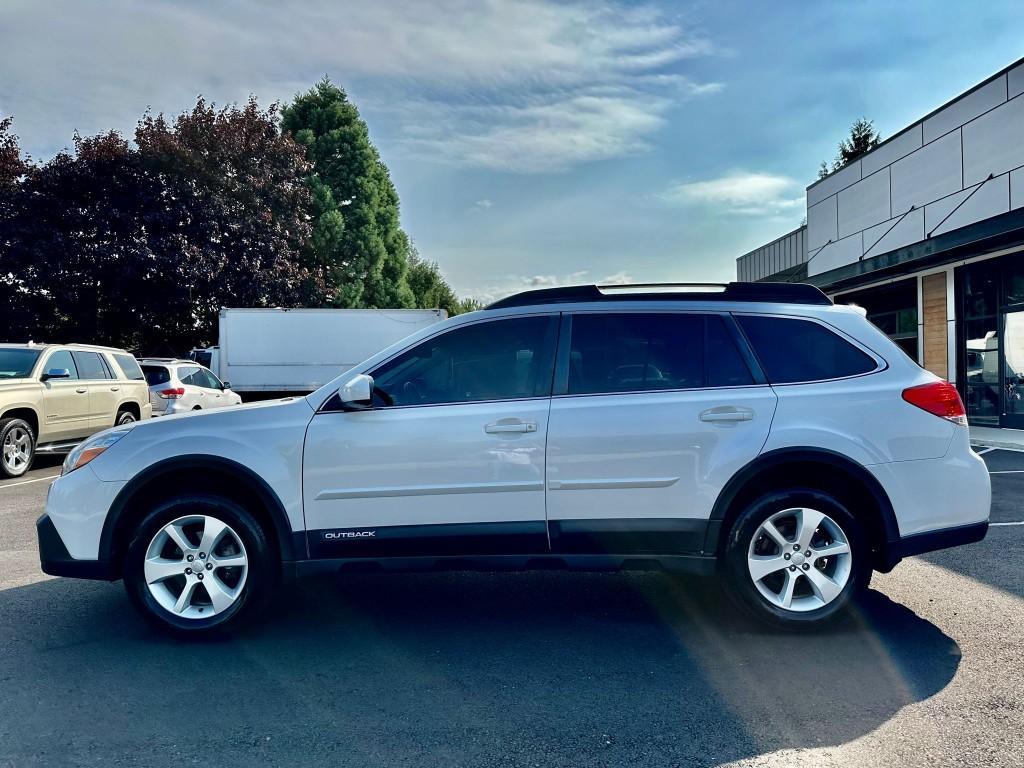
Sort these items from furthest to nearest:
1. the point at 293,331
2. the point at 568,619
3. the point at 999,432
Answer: the point at 293,331, the point at 999,432, the point at 568,619

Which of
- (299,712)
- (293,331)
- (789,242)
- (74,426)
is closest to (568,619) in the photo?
(299,712)

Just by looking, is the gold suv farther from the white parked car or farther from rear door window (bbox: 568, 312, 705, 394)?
rear door window (bbox: 568, 312, 705, 394)

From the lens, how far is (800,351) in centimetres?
438

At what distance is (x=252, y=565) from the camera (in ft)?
13.6

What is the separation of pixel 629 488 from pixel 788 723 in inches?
53.2

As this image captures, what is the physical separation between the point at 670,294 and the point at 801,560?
1611mm

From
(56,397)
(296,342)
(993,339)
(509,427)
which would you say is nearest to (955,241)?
(993,339)

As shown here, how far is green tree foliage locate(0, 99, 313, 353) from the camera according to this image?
23.6 meters

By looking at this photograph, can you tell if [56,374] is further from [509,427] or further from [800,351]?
[800,351]

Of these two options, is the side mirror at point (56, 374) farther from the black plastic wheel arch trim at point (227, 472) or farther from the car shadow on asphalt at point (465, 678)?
the black plastic wheel arch trim at point (227, 472)

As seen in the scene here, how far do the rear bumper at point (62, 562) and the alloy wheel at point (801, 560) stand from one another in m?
3.43

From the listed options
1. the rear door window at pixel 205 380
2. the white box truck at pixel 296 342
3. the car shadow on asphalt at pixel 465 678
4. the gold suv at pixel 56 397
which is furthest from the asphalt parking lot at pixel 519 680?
the white box truck at pixel 296 342

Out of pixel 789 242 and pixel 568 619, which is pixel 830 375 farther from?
pixel 789 242

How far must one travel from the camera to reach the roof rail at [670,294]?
4508 mm
